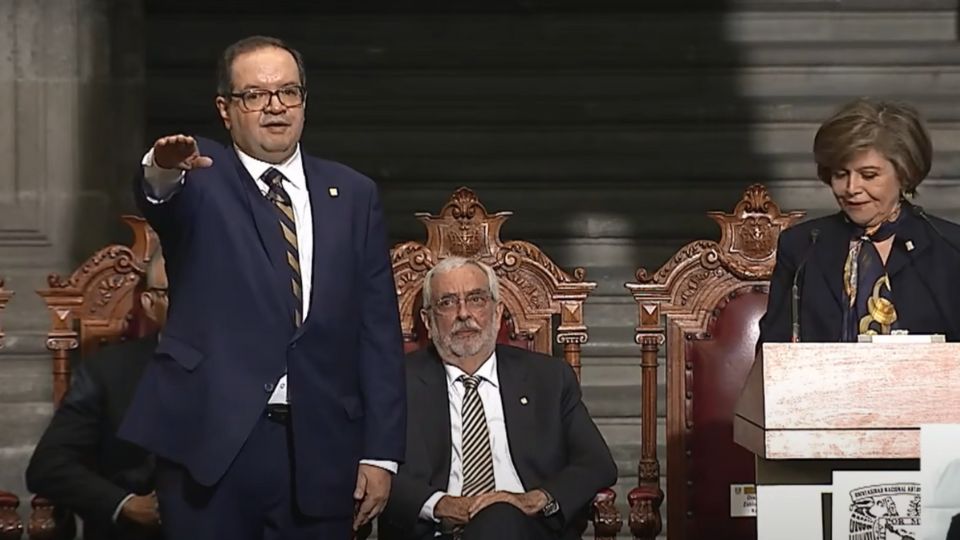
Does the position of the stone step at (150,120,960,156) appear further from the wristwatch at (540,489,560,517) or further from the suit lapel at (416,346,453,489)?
the wristwatch at (540,489,560,517)

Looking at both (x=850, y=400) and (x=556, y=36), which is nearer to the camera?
(x=850, y=400)

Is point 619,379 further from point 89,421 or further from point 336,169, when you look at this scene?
point 336,169

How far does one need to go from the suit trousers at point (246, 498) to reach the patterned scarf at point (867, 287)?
116cm

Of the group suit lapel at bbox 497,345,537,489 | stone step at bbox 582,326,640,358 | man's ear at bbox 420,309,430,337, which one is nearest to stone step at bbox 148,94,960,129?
stone step at bbox 582,326,640,358

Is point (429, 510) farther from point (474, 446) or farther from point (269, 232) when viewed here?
point (269, 232)

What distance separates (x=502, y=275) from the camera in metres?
4.71

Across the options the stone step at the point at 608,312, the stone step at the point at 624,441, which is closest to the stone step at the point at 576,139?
the stone step at the point at 608,312

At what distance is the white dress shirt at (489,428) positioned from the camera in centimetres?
428

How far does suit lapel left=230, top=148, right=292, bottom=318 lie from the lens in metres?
3.15

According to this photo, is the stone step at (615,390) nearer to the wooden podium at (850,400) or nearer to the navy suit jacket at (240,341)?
the navy suit jacket at (240,341)

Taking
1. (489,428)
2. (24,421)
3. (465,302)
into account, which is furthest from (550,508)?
(24,421)

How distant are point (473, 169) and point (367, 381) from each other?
296cm

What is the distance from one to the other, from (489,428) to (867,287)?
115cm

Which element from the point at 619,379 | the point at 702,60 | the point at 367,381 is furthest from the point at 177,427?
the point at 702,60
